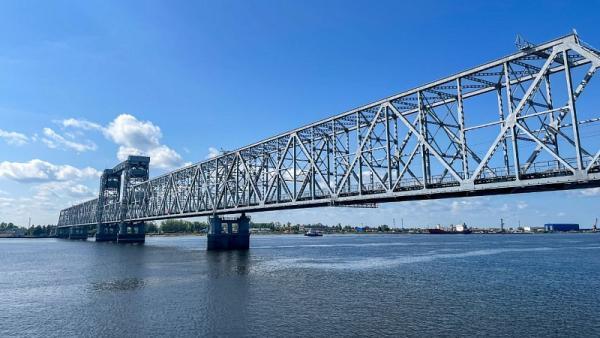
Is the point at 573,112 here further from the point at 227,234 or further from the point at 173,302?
the point at 227,234

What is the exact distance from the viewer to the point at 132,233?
160000mm

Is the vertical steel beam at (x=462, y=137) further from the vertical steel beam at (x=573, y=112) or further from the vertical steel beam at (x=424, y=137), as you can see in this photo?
the vertical steel beam at (x=573, y=112)

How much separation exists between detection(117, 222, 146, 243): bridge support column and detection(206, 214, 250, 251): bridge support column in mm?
73404

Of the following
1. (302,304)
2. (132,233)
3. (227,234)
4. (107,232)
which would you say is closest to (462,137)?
(302,304)

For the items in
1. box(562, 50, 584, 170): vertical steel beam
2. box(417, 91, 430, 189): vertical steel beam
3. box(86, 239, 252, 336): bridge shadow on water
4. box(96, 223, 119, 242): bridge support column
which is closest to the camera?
box(86, 239, 252, 336): bridge shadow on water

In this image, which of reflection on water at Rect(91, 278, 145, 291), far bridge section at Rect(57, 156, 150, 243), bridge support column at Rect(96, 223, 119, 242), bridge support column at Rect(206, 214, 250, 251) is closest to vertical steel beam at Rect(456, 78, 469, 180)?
reflection on water at Rect(91, 278, 145, 291)

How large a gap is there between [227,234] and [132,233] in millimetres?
82403

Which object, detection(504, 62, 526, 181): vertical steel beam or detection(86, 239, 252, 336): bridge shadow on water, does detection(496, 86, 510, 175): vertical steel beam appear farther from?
detection(86, 239, 252, 336): bridge shadow on water

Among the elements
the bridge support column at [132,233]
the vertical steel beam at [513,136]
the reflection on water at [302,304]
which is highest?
the vertical steel beam at [513,136]

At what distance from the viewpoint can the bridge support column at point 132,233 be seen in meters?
155

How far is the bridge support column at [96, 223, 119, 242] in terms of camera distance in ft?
571

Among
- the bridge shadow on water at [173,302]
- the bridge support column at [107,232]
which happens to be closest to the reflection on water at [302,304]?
the bridge shadow on water at [173,302]

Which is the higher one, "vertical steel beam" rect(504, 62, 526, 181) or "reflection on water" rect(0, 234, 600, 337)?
"vertical steel beam" rect(504, 62, 526, 181)

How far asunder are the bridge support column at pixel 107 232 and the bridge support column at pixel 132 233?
20.9 meters
